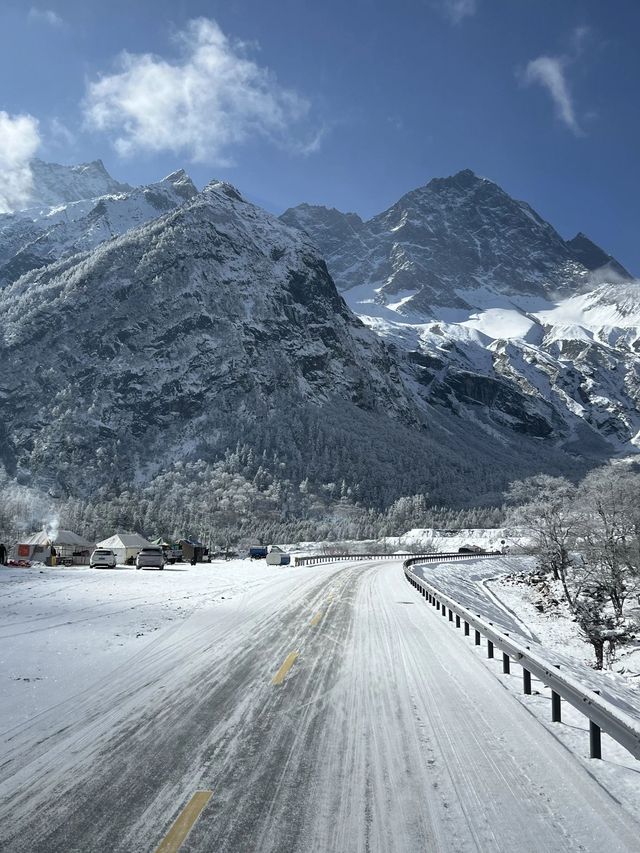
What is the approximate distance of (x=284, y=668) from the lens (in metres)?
10.2

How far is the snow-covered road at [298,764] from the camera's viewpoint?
447cm

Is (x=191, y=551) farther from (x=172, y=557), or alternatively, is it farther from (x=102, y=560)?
(x=102, y=560)

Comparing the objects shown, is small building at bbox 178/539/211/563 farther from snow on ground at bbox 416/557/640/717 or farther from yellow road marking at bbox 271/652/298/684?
yellow road marking at bbox 271/652/298/684

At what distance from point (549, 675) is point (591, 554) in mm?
34928

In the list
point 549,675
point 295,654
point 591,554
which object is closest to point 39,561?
point 591,554

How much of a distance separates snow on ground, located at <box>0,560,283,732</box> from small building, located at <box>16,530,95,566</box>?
29.2 metres

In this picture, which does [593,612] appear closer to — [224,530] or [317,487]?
[224,530]

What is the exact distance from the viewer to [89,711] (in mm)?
7441

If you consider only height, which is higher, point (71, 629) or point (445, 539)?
point (71, 629)

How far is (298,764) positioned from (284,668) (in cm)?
437

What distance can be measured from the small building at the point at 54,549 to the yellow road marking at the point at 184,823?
4874 cm

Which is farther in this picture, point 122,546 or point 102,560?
point 122,546

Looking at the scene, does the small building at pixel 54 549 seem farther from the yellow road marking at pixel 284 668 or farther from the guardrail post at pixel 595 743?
the guardrail post at pixel 595 743

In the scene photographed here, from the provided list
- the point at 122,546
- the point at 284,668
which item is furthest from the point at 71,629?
the point at 122,546
